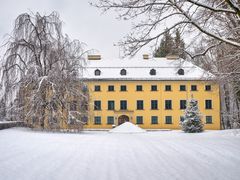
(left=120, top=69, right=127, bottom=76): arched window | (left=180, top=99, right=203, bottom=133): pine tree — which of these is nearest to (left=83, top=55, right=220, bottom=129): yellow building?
(left=120, top=69, right=127, bottom=76): arched window

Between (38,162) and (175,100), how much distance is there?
3301 centimetres

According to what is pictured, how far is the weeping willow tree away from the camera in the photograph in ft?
67.6

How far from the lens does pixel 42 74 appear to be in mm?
21625

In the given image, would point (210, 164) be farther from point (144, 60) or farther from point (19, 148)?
point (144, 60)

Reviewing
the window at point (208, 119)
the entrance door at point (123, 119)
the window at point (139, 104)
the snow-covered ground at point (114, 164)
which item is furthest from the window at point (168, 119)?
the snow-covered ground at point (114, 164)

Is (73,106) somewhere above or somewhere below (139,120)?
above

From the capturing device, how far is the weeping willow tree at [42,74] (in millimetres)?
20594

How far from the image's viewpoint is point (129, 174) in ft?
24.3

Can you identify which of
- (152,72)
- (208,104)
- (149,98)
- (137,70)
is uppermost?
(137,70)

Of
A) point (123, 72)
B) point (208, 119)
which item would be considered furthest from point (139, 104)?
point (208, 119)

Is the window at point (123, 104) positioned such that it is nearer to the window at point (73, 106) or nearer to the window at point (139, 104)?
the window at point (139, 104)

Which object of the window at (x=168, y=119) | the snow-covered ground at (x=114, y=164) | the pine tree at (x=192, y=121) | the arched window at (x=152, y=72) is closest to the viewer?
the snow-covered ground at (x=114, y=164)

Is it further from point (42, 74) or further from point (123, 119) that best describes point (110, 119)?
point (42, 74)

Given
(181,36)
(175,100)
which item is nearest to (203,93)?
(175,100)
